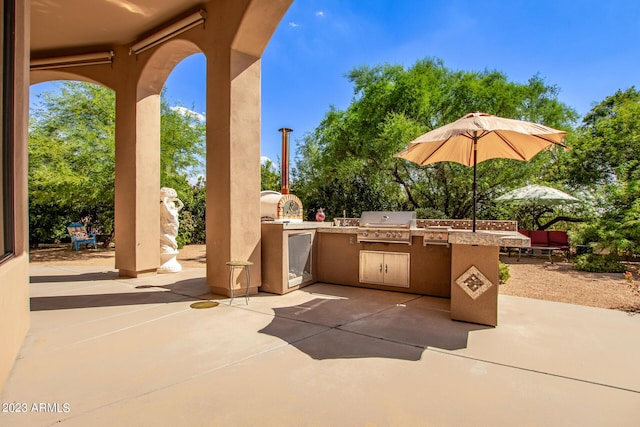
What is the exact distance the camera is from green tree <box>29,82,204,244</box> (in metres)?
9.66

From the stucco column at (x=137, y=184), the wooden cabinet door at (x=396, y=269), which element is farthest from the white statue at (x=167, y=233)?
the wooden cabinet door at (x=396, y=269)

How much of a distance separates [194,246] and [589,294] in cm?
1183

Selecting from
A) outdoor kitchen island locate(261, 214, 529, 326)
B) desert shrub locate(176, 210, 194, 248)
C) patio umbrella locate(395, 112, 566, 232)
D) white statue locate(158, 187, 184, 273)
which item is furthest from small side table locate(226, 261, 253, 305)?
desert shrub locate(176, 210, 194, 248)

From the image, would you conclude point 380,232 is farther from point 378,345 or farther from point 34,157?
point 34,157

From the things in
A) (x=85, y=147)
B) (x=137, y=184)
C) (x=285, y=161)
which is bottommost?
(x=137, y=184)

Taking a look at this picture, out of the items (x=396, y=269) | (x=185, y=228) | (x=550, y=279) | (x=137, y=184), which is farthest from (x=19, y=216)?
(x=185, y=228)

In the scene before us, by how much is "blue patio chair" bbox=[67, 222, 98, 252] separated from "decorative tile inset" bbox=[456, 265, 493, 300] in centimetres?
1191

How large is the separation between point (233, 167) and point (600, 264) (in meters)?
8.37

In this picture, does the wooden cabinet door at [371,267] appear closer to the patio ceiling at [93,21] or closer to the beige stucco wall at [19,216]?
the beige stucco wall at [19,216]

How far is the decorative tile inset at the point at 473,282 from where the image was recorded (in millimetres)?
4004

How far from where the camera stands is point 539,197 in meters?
9.63

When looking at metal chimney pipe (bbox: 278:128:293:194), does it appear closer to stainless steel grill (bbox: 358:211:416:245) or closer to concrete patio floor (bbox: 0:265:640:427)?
stainless steel grill (bbox: 358:211:416:245)

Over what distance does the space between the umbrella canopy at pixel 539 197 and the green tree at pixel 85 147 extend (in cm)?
971

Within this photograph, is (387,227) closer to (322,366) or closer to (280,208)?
(280,208)
